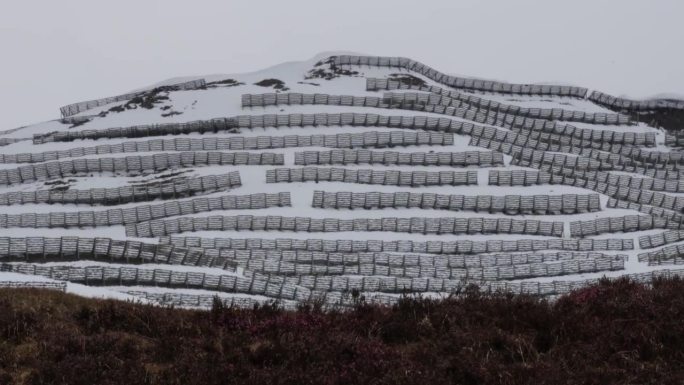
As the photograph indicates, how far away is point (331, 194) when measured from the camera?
4884 cm

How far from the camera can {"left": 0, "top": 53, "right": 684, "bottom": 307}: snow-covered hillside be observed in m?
37.8

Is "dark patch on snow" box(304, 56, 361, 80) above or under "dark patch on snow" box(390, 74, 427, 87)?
above

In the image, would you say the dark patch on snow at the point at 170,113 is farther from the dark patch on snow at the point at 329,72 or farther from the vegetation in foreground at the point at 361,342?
the vegetation in foreground at the point at 361,342

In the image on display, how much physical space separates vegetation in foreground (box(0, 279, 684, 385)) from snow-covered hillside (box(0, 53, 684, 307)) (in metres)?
16.7

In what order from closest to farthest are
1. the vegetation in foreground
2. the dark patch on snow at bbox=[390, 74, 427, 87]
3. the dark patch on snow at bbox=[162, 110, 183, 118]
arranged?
the vegetation in foreground
the dark patch on snow at bbox=[162, 110, 183, 118]
the dark patch on snow at bbox=[390, 74, 427, 87]

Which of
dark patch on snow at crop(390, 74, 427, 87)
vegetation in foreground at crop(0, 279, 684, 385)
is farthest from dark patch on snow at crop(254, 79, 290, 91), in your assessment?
vegetation in foreground at crop(0, 279, 684, 385)

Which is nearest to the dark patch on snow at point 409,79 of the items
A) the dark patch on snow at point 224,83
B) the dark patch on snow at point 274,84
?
the dark patch on snow at point 274,84

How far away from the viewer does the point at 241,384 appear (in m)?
7.21

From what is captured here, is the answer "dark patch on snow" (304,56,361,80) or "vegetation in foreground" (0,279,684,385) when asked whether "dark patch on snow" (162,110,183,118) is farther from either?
"vegetation in foreground" (0,279,684,385)

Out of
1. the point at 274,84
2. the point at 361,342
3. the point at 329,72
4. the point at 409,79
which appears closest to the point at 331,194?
the point at 274,84

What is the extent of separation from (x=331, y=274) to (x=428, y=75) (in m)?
58.2

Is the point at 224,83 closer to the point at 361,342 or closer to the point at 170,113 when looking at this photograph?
the point at 170,113

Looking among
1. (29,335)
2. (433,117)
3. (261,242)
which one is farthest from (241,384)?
(433,117)

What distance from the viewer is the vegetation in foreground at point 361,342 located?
7.46 metres
